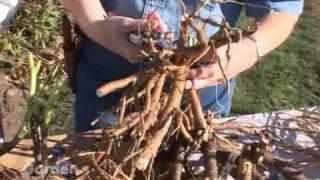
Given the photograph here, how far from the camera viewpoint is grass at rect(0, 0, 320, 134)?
2869 mm

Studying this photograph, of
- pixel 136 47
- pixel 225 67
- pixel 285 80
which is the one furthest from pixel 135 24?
pixel 285 80

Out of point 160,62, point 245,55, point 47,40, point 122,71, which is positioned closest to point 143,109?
point 160,62

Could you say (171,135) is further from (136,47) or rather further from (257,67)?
(257,67)

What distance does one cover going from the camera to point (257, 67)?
121 inches

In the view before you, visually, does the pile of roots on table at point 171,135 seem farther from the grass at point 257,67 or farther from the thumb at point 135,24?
the grass at point 257,67

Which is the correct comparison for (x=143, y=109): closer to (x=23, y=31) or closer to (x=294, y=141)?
(x=294, y=141)

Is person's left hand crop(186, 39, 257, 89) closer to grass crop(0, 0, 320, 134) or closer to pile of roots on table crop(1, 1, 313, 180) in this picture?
pile of roots on table crop(1, 1, 313, 180)

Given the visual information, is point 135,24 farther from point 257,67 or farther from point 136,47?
point 257,67

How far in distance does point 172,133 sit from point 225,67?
0.18 meters

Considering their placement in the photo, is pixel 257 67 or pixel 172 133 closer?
pixel 172 133

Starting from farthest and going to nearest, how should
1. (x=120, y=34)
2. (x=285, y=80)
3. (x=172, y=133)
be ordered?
(x=285, y=80) < (x=120, y=34) < (x=172, y=133)

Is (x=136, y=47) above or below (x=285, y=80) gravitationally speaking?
above

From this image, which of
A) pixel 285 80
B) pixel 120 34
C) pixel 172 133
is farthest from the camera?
pixel 285 80

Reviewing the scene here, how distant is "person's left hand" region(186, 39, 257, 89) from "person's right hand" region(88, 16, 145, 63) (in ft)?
0.28
